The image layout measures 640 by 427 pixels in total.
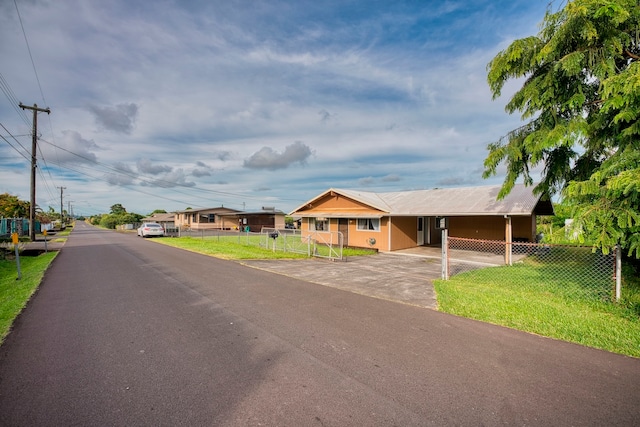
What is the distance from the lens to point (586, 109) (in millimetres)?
8406

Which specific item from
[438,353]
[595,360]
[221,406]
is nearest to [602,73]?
[595,360]

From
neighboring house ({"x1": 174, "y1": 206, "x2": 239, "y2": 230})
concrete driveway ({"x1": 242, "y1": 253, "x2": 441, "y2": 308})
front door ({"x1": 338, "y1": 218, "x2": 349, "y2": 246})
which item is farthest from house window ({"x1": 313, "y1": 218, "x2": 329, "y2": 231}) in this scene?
neighboring house ({"x1": 174, "y1": 206, "x2": 239, "y2": 230})

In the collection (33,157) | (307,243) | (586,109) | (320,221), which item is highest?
(33,157)

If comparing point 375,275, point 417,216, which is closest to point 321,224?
point 417,216

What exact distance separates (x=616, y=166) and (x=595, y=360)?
431 centimetres

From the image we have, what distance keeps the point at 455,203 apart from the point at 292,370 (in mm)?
16132

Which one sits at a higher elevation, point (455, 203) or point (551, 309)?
point (455, 203)

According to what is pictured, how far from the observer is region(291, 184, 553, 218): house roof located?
14.6 metres

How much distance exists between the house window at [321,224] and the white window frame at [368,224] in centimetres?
283

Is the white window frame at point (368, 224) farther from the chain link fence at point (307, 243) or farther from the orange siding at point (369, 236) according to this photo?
the chain link fence at point (307, 243)

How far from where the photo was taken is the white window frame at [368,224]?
19.0m

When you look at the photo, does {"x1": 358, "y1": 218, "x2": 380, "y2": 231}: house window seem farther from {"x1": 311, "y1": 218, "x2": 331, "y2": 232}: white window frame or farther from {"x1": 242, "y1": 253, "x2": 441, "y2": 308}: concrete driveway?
{"x1": 242, "y1": 253, "x2": 441, "y2": 308}: concrete driveway

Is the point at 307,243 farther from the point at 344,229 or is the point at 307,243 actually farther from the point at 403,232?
the point at 403,232

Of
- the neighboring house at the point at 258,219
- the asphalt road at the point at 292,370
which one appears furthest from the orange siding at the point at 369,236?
the neighboring house at the point at 258,219
